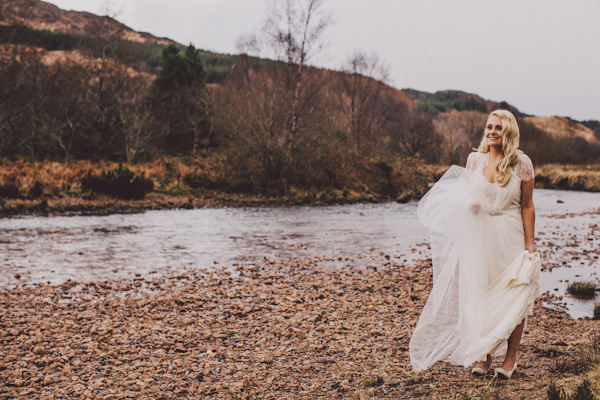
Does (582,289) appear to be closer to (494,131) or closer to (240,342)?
(494,131)

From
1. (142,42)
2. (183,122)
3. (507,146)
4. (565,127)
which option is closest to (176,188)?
(183,122)

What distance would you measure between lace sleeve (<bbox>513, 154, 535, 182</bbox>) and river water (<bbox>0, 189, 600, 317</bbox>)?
4715 millimetres

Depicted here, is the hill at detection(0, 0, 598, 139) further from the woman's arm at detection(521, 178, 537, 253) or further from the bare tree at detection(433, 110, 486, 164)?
the woman's arm at detection(521, 178, 537, 253)

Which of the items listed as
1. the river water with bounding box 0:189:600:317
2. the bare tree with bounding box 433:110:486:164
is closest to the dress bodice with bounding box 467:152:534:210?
the river water with bounding box 0:189:600:317

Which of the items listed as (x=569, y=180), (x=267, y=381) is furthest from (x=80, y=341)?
(x=569, y=180)

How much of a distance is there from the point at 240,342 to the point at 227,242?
9.97 meters

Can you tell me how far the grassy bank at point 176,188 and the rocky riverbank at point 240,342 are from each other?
1706 cm

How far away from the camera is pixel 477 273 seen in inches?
201

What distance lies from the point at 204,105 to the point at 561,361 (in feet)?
151

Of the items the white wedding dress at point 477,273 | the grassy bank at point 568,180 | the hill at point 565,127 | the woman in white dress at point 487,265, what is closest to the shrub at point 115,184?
the white wedding dress at point 477,273

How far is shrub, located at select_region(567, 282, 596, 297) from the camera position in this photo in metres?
9.89

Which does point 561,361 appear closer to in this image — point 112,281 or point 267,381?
point 267,381

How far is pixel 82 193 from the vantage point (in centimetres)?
2773

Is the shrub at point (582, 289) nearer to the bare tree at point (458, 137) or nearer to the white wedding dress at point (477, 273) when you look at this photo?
the white wedding dress at point (477, 273)
